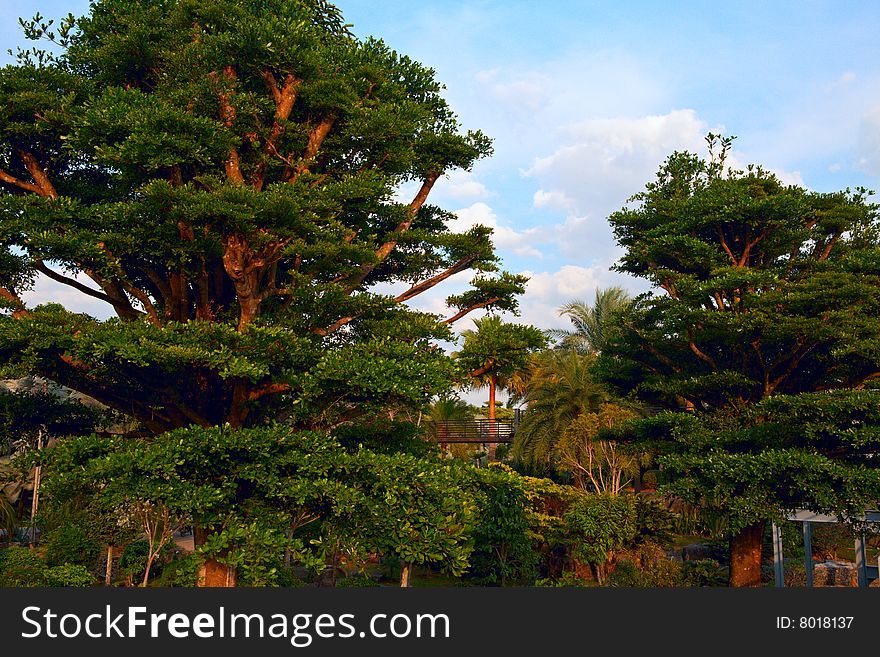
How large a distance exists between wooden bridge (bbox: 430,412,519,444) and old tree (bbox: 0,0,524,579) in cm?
2088

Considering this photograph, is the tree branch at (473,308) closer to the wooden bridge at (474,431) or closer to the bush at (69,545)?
the bush at (69,545)

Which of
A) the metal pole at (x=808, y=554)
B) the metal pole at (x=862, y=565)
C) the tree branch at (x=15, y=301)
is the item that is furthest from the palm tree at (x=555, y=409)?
the tree branch at (x=15, y=301)

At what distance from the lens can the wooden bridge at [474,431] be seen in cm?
3550

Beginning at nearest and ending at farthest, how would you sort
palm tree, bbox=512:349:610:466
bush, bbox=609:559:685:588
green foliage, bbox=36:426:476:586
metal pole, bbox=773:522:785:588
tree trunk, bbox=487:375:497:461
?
green foliage, bbox=36:426:476:586
bush, bbox=609:559:685:588
metal pole, bbox=773:522:785:588
palm tree, bbox=512:349:610:466
tree trunk, bbox=487:375:497:461

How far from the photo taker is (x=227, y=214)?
11297 mm

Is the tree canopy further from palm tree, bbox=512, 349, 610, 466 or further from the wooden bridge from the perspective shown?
the wooden bridge

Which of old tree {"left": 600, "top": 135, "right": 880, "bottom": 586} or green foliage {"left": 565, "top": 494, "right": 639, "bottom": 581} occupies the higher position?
old tree {"left": 600, "top": 135, "right": 880, "bottom": 586}

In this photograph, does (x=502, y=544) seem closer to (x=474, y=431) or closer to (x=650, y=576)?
(x=650, y=576)

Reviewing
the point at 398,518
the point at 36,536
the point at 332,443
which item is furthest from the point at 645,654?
the point at 36,536

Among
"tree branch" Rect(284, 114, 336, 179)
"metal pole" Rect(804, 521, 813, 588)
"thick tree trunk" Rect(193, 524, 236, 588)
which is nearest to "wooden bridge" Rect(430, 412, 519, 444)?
"metal pole" Rect(804, 521, 813, 588)

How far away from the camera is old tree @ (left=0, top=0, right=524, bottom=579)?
11258 millimetres

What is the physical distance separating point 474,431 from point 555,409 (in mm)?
8834

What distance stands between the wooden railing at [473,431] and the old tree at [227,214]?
20887 mm

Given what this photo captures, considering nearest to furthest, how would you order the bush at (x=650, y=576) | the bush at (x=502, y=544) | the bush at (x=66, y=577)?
the bush at (x=66, y=577), the bush at (x=650, y=576), the bush at (x=502, y=544)
